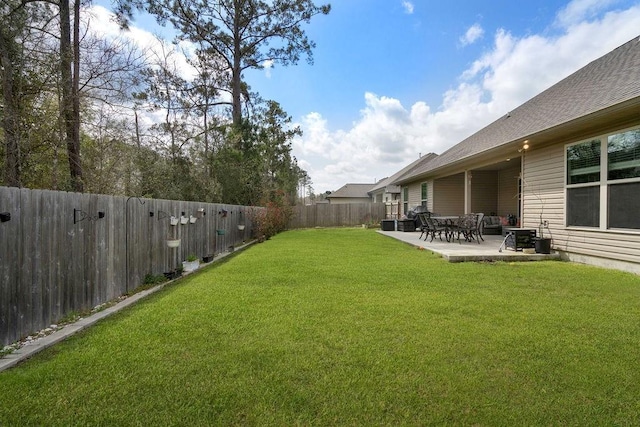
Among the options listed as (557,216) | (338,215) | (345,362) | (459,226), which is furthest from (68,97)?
(338,215)

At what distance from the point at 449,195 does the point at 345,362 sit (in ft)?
41.7

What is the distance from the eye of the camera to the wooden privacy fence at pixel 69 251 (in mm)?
2490

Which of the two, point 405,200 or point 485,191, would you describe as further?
point 405,200

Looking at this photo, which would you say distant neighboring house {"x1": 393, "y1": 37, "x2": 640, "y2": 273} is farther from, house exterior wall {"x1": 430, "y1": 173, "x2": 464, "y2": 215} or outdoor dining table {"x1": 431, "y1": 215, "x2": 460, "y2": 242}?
house exterior wall {"x1": 430, "y1": 173, "x2": 464, "y2": 215}

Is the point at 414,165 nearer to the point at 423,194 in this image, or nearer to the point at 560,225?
the point at 423,194

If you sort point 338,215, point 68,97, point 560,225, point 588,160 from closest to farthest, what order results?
point 68,97 → point 588,160 → point 560,225 → point 338,215

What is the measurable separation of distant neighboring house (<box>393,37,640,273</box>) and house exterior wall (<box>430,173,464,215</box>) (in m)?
4.47

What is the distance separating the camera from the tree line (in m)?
5.05

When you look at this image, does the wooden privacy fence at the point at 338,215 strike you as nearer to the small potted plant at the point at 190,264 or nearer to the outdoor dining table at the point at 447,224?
the outdoor dining table at the point at 447,224

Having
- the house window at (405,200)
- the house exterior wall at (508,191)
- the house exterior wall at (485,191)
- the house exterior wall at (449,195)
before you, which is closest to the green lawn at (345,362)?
the house exterior wall at (508,191)

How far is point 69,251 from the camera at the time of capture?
3105mm

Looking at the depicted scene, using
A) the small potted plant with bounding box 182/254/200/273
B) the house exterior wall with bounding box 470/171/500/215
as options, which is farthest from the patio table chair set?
the small potted plant with bounding box 182/254/200/273

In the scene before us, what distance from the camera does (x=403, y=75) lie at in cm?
1305

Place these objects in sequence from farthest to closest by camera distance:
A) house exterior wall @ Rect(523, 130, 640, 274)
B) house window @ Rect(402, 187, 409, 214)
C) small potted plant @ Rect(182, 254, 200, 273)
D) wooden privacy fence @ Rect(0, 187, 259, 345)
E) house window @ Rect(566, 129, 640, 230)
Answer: house window @ Rect(402, 187, 409, 214) → small potted plant @ Rect(182, 254, 200, 273) → house exterior wall @ Rect(523, 130, 640, 274) → house window @ Rect(566, 129, 640, 230) → wooden privacy fence @ Rect(0, 187, 259, 345)
